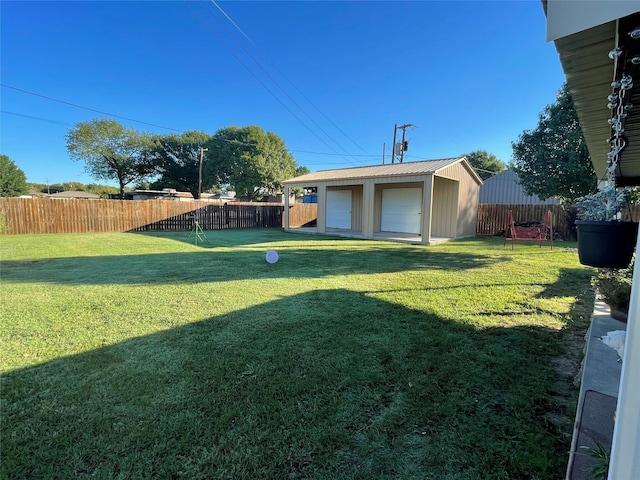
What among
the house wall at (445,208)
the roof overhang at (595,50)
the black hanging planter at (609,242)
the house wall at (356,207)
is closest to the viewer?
the roof overhang at (595,50)

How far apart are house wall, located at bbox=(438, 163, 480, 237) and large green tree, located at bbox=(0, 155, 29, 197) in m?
43.7

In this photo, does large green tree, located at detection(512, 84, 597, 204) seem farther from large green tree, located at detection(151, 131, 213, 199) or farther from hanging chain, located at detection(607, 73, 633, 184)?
large green tree, located at detection(151, 131, 213, 199)

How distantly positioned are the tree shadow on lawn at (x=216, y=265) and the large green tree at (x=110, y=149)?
29017 mm

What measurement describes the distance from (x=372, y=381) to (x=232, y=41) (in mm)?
12733

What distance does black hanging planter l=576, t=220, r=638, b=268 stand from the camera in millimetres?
1825

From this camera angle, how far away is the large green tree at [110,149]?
91.6 ft

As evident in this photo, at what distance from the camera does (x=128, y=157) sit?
3077 cm

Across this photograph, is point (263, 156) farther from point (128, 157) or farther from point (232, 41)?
point (232, 41)

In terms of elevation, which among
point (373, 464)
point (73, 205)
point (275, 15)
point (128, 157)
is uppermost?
point (275, 15)

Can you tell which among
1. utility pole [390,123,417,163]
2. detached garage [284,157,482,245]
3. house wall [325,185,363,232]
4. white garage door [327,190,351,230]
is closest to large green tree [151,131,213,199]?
utility pole [390,123,417,163]

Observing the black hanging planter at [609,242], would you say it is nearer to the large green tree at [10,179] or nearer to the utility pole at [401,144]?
the utility pole at [401,144]

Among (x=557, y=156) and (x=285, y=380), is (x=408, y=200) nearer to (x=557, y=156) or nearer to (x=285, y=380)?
(x=557, y=156)

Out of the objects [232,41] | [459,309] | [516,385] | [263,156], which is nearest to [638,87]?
[516,385]

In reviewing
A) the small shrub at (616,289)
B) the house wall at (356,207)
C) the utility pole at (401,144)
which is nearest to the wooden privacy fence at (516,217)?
the house wall at (356,207)
